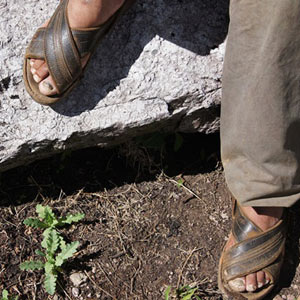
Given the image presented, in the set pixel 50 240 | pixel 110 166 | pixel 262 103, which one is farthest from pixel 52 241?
pixel 262 103

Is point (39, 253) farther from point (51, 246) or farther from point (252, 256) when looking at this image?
point (252, 256)

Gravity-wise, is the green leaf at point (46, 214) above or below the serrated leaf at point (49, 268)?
above

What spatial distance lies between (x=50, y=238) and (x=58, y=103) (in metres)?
0.61

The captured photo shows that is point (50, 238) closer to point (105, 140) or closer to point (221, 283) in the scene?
point (105, 140)

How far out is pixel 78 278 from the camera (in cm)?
217

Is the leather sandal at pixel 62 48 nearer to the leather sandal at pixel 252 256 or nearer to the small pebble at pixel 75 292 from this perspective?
the small pebble at pixel 75 292

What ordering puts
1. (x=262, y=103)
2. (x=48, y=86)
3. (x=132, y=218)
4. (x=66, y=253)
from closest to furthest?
(x=262, y=103) → (x=48, y=86) → (x=66, y=253) → (x=132, y=218)

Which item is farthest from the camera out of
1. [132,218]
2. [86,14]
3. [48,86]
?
[132,218]

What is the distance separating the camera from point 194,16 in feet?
7.39

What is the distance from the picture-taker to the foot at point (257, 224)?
2088 mm

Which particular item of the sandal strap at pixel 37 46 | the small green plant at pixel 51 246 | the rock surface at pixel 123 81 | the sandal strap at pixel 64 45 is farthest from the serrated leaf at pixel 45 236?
the sandal strap at pixel 37 46

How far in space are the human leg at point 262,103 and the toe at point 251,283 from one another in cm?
36

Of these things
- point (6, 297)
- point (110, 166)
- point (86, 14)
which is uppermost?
point (86, 14)

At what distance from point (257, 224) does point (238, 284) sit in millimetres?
275
